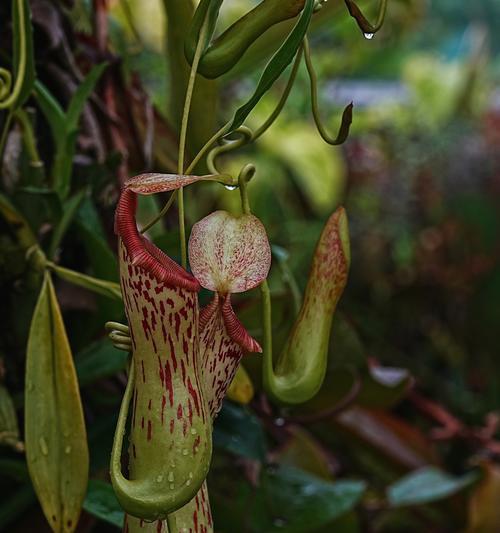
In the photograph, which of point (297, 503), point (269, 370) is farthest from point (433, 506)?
point (269, 370)

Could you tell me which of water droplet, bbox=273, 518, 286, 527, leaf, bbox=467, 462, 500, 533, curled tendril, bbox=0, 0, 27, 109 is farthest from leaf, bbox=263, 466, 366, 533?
curled tendril, bbox=0, 0, 27, 109

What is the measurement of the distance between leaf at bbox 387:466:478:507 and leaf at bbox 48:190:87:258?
497 millimetres

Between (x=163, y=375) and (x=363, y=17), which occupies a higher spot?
(x=363, y=17)

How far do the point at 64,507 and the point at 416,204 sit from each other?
1.53 metres

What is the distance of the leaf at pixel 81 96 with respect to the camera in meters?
0.53

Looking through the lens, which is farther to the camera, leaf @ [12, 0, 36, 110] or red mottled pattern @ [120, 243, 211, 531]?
leaf @ [12, 0, 36, 110]

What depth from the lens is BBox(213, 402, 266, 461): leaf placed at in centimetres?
57

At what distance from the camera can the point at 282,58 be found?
0.37m

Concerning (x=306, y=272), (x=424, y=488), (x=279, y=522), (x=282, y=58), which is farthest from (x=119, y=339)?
(x=424, y=488)

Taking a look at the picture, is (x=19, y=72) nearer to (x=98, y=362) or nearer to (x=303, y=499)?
(x=98, y=362)

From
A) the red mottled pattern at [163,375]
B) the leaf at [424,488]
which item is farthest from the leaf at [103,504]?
the leaf at [424,488]

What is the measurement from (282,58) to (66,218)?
22 centimetres

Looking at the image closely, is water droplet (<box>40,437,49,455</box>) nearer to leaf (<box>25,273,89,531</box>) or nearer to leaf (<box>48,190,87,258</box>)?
leaf (<box>25,273,89,531</box>)

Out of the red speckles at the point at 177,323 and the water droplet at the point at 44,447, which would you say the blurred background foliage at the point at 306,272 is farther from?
the red speckles at the point at 177,323
